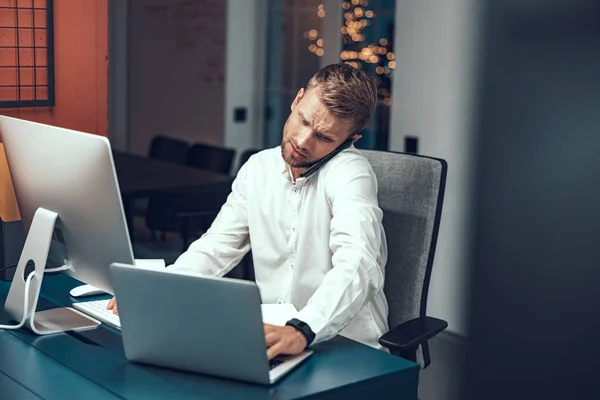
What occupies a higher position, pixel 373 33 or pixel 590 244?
pixel 373 33

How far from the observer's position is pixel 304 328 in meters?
1.76

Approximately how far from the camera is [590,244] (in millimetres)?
3125

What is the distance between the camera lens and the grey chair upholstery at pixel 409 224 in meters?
2.28

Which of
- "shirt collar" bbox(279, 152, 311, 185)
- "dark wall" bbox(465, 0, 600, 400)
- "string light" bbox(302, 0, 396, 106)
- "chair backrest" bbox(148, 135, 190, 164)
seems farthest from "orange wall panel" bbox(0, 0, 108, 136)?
"chair backrest" bbox(148, 135, 190, 164)

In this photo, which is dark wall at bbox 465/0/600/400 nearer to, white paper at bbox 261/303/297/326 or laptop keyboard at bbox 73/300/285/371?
white paper at bbox 261/303/297/326

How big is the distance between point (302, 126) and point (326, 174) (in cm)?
16

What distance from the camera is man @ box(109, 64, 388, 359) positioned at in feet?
6.50

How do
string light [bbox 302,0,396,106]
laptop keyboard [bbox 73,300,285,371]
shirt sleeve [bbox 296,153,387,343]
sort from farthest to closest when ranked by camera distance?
string light [bbox 302,0,396,106] → laptop keyboard [bbox 73,300,285,371] → shirt sleeve [bbox 296,153,387,343]

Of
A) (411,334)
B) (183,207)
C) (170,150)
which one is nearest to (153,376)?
(411,334)

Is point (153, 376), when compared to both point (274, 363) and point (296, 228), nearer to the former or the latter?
point (274, 363)

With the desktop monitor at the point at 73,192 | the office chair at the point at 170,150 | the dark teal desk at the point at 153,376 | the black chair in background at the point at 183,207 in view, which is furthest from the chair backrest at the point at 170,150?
the dark teal desk at the point at 153,376

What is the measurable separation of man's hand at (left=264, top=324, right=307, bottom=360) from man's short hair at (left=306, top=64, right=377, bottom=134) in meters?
0.64

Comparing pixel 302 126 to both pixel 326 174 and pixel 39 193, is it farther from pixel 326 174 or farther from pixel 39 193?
pixel 39 193

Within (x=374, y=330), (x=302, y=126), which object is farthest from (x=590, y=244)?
(x=302, y=126)
